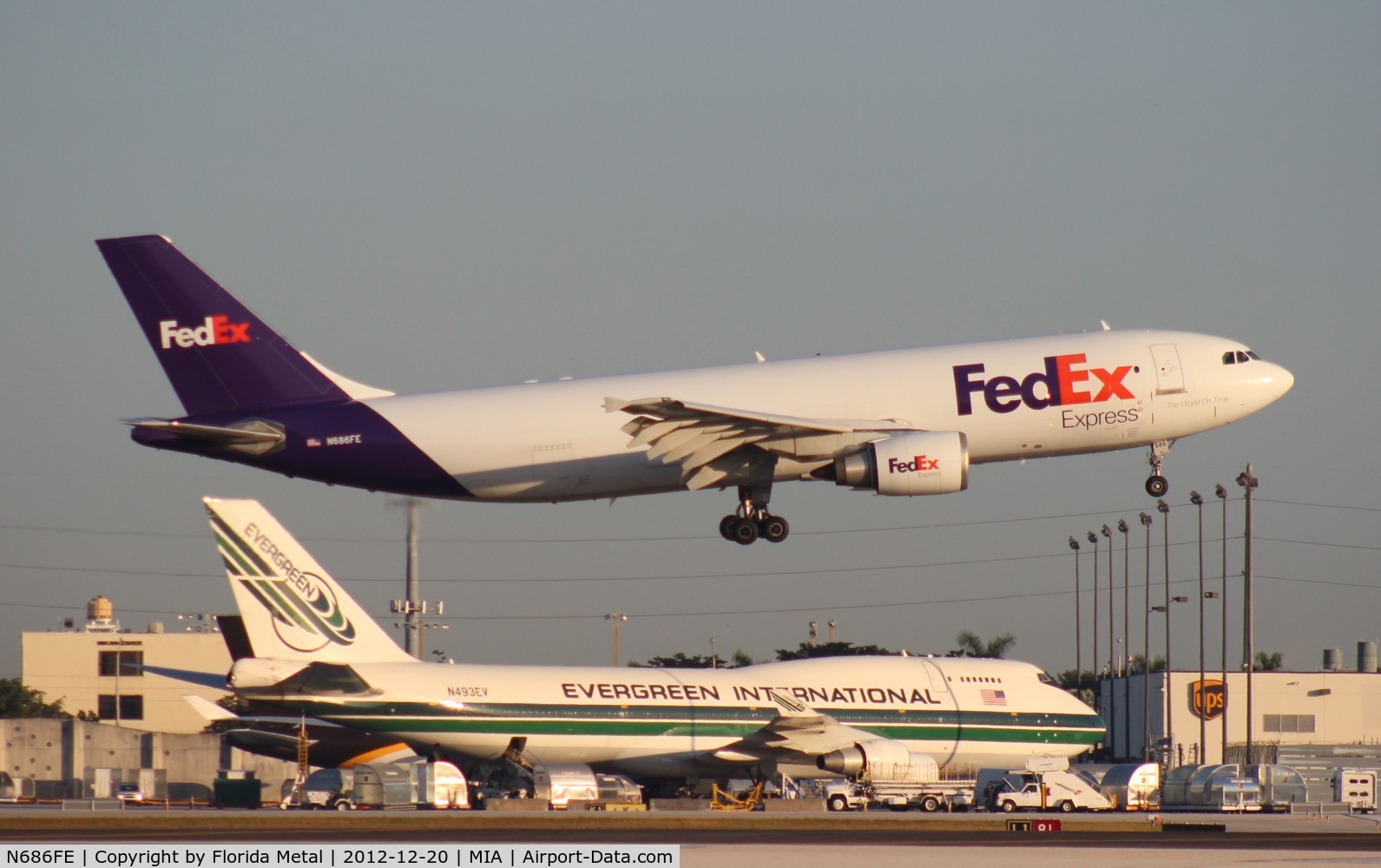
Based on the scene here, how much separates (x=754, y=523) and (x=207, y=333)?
16931 mm

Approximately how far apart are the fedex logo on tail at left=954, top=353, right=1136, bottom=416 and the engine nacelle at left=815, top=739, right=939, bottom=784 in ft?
68.5

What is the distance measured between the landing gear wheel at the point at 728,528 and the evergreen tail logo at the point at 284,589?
65.2 ft

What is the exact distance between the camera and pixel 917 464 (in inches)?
1806

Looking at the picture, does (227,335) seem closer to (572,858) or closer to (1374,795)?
(572,858)

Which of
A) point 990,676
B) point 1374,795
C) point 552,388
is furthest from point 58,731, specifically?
point 1374,795

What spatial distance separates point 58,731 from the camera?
349 feet

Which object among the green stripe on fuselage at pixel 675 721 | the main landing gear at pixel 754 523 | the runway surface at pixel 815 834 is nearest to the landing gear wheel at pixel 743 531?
the main landing gear at pixel 754 523

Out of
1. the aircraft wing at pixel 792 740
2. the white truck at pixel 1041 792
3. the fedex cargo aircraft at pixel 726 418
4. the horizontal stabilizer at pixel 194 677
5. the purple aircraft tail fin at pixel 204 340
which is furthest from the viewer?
the horizontal stabilizer at pixel 194 677

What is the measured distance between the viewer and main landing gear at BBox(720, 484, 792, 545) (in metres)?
48.6

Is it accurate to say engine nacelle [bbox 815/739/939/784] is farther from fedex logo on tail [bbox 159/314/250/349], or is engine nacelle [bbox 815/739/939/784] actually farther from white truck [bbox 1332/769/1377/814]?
fedex logo on tail [bbox 159/314/250/349]

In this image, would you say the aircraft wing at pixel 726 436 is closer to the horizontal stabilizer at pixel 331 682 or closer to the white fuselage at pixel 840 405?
the white fuselage at pixel 840 405

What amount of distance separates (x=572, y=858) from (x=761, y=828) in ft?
51.7

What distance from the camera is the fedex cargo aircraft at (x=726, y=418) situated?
46625mm

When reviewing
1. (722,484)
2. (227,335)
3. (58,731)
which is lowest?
(58,731)
